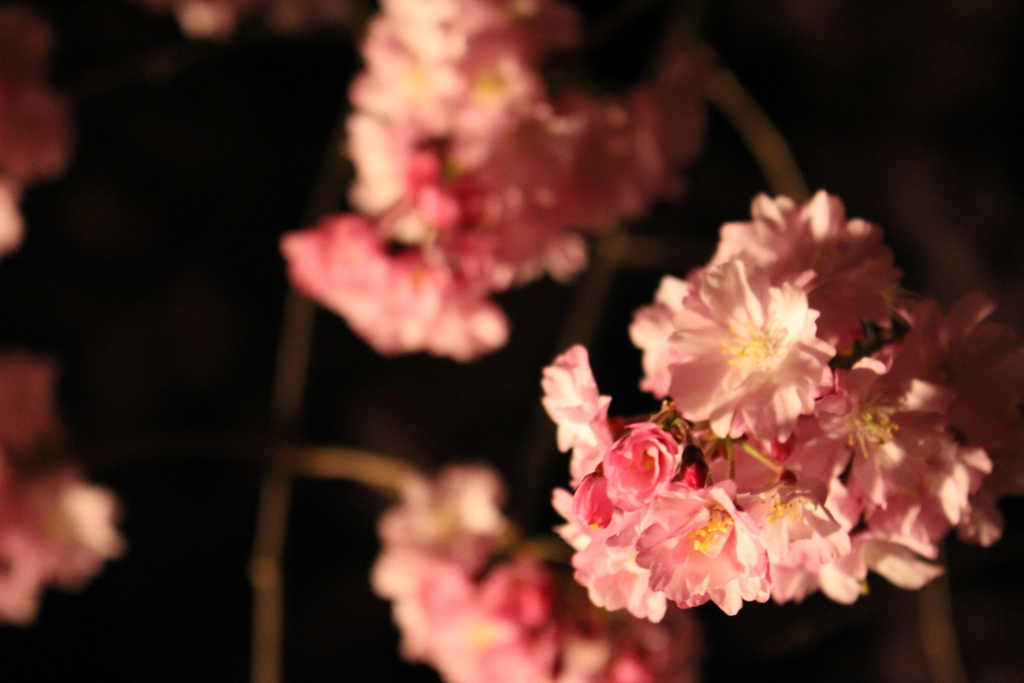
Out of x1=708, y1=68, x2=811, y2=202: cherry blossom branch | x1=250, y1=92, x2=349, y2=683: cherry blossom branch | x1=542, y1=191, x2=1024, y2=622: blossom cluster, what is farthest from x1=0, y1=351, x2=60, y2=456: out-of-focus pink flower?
x1=708, y1=68, x2=811, y2=202: cherry blossom branch

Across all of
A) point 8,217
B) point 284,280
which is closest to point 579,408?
point 8,217

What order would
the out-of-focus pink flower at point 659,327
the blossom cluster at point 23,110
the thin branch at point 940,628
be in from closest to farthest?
the out-of-focus pink flower at point 659,327 < the blossom cluster at point 23,110 < the thin branch at point 940,628

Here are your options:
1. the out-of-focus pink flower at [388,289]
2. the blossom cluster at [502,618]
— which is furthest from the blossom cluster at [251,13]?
the blossom cluster at [502,618]

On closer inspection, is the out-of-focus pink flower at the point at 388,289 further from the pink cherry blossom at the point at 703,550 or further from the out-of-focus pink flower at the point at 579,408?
the pink cherry blossom at the point at 703,550

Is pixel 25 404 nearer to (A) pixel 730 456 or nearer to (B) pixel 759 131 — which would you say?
(A) pixel 730 456

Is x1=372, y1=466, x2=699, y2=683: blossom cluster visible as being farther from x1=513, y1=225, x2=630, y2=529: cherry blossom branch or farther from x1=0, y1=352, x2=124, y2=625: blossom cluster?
x1=0, y1=352, x2=124, y2=625: blossom cluster

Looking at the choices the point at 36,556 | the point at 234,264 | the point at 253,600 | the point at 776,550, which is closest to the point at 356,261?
the point at 776,550

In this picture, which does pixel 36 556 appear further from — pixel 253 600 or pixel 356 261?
pixel 356 261
